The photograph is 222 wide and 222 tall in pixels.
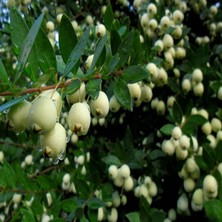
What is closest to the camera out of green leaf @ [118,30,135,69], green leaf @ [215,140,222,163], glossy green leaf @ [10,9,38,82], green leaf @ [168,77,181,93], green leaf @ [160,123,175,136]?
glossy green leaf @ [10,9,38,82]

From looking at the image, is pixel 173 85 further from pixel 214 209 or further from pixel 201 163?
pixel 214 209

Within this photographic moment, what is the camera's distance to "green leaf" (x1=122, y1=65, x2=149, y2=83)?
0.92m

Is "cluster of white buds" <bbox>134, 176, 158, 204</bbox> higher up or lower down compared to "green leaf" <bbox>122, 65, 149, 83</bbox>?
lower down

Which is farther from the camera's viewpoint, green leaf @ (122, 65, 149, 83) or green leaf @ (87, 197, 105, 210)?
green leaf @ (87, 197, 105, 210)

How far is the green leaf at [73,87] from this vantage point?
74 cm

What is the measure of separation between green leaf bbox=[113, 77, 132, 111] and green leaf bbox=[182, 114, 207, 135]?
75 centimetres

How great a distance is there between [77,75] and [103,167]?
3.50ft

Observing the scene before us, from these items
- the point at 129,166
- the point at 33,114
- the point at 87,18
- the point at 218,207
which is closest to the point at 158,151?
the point at 129,166

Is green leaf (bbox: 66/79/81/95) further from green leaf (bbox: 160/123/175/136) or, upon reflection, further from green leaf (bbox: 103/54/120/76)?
green leaf (bbox: 160/123/175/136)

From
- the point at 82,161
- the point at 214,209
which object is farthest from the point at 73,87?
the point at 82,161

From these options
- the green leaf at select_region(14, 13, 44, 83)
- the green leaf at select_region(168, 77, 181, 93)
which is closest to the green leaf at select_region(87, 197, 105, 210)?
the green leaf at select_region(168, 77, 181, 93)

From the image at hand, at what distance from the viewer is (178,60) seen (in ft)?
6.49

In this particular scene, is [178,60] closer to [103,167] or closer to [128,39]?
[103,167]

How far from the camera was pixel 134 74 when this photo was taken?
93 centimetres
